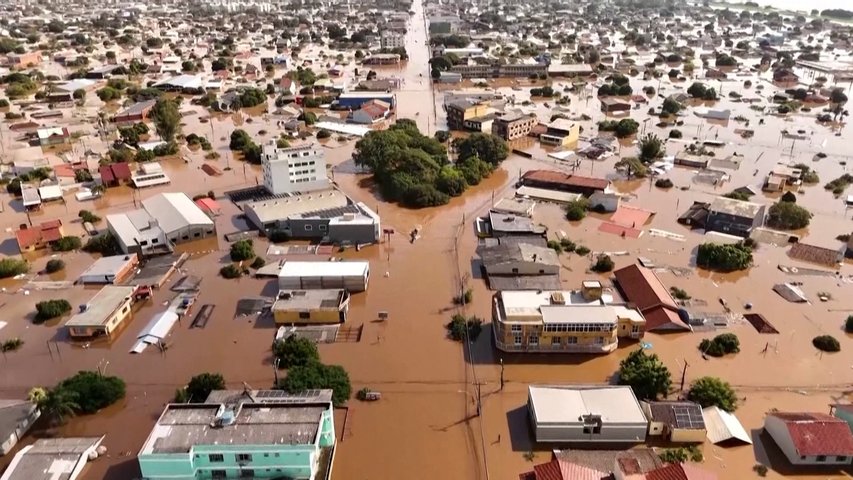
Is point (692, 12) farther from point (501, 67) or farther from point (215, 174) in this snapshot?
point (215, 174)

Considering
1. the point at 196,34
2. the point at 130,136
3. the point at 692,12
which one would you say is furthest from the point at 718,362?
the point at 692,12

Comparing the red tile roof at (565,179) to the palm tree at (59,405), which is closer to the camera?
the palm tree at (59,405)

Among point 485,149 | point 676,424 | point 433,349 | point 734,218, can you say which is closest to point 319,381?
point 433,349

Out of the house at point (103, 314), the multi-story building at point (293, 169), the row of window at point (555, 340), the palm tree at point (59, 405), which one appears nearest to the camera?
the palm tree at point (59, 405)

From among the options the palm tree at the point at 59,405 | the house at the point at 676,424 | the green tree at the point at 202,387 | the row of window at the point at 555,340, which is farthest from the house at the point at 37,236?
the house at the point at 676,424

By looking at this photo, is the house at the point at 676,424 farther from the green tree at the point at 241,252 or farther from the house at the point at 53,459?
the green tree at the point at 241,252

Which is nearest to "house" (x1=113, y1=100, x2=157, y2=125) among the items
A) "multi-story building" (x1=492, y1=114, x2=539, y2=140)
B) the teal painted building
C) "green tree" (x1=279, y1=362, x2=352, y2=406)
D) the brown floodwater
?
the brown floodwater
